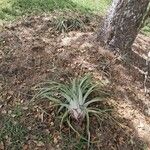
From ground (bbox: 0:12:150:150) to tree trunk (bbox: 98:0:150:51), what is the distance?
8.6 inches

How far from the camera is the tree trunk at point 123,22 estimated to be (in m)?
5.57

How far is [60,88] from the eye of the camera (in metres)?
4.72

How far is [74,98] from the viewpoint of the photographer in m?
4.51

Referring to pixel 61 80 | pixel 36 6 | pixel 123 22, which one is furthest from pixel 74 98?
pixel 36 6

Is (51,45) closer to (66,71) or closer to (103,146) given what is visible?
(66,71)

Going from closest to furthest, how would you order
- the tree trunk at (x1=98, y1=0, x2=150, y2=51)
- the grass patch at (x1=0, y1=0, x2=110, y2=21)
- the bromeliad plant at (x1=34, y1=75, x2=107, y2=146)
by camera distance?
the bromeliad plant at (x1=34, y1=75, x2=107, y2=146)
the tree trunk at (x1=98, y1=0, x2=150, y2=51)
the grass patch at (x1=0, y1=0, x2=110, y2=21)

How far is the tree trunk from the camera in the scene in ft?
18.3

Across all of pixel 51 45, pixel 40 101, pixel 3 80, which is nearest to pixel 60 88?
pixel 40 101

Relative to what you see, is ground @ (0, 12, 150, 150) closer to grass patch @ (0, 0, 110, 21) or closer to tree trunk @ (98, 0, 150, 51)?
tree trunk @ (98, 0, 150, 51)

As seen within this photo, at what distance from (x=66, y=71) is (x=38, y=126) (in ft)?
3.30

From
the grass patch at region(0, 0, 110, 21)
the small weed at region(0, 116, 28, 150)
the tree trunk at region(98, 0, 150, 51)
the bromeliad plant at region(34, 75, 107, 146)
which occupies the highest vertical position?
the tree trunk at region(98, 0, 150, 51)

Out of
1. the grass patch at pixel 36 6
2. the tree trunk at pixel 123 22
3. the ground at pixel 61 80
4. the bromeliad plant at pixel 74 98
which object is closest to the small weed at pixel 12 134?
the ground at pixel 61 80

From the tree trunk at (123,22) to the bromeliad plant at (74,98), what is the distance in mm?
1114

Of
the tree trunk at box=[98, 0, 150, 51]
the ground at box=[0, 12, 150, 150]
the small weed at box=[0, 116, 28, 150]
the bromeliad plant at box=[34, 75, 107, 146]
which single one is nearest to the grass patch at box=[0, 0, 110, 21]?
the ground at box=[0, 12, 150, 150]
